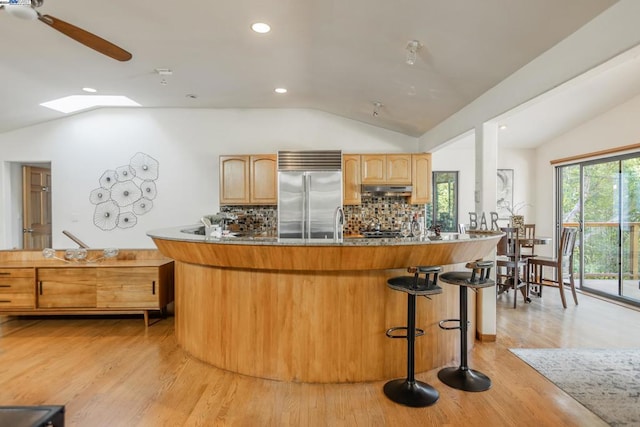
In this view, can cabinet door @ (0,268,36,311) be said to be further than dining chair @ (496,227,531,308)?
No

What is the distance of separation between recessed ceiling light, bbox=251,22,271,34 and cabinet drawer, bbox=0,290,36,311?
143 inches

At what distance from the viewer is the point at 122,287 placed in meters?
3.73

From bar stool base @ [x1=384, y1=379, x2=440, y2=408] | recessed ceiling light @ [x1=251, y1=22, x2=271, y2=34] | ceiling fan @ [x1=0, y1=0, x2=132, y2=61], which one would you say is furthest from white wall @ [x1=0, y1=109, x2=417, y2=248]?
bar stool base @ [x1=384, y1=379, x2=440, y2=408]

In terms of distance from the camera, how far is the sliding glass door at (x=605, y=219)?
4.96m

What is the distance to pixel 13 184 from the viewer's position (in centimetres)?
587

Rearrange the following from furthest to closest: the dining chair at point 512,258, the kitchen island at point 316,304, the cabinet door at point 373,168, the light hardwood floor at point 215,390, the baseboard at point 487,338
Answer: the cabinet door at point 373,168
the dining chair at point 512,258
the baseboard at point 487,338
the kitchen island at point 316,304
the light hardwood floor at point 215,390

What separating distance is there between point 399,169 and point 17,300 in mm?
5135

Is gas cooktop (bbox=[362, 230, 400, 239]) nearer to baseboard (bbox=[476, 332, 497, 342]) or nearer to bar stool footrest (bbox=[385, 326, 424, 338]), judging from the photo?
baseboard (bbox=[476, 332, 497, 342])

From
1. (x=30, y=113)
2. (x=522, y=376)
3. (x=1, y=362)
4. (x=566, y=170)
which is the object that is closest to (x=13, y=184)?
(x=30, y=113)

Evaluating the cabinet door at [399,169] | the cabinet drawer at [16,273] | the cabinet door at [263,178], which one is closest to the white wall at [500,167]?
the cabinet door at [399,169]

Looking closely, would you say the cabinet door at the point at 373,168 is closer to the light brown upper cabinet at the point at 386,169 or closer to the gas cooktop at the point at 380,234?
the light brown upper cabinet at the point at 386,169

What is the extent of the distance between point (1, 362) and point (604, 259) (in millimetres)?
7615

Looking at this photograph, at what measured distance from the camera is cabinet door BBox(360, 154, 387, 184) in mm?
5496

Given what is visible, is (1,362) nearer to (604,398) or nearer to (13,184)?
(13,184)
